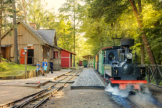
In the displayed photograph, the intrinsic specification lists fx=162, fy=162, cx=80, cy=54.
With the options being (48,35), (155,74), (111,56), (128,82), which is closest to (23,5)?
(48,35)

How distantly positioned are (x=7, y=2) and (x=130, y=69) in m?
14.9

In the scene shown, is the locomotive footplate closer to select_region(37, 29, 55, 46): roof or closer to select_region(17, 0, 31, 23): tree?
select_region(37, 29, 55, 46): roof

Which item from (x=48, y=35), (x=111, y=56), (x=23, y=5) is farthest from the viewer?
(x=23, y=5)

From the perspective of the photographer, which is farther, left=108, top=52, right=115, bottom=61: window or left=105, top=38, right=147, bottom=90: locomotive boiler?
left=108, top=52, right=115, bottom=61: window

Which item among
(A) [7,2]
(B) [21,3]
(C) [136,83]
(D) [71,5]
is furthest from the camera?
(D) [71,5]

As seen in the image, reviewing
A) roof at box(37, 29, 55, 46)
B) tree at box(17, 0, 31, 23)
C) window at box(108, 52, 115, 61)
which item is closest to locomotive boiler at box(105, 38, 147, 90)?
window at box(108, 52, 115, 61)

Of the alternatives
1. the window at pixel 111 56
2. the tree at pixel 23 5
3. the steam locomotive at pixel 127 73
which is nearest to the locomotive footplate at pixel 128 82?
the steam locomotive at pixel 127 73

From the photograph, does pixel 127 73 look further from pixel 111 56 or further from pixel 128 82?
pixel 111 56

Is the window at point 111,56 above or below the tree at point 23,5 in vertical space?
below

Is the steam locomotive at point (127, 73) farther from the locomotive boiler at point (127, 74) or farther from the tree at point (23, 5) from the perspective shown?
the tree at point (23, 5)

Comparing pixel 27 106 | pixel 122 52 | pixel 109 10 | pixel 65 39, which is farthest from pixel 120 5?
pixel 65 39

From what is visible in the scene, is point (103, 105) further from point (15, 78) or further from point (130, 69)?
point (15, 78)

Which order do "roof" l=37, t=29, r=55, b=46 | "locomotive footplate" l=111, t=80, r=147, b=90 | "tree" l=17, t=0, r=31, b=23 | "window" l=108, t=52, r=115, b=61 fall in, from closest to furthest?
1. "locomotive footplate" l=111, t=80, r=147, b=90
2. "window" l=108, t=52, r=115, b=61
3. "roof" l=37, t=29, r=55, b=46
4. "tree" l=17, t=0, r=31, b=23

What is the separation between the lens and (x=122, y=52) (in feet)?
29.5
